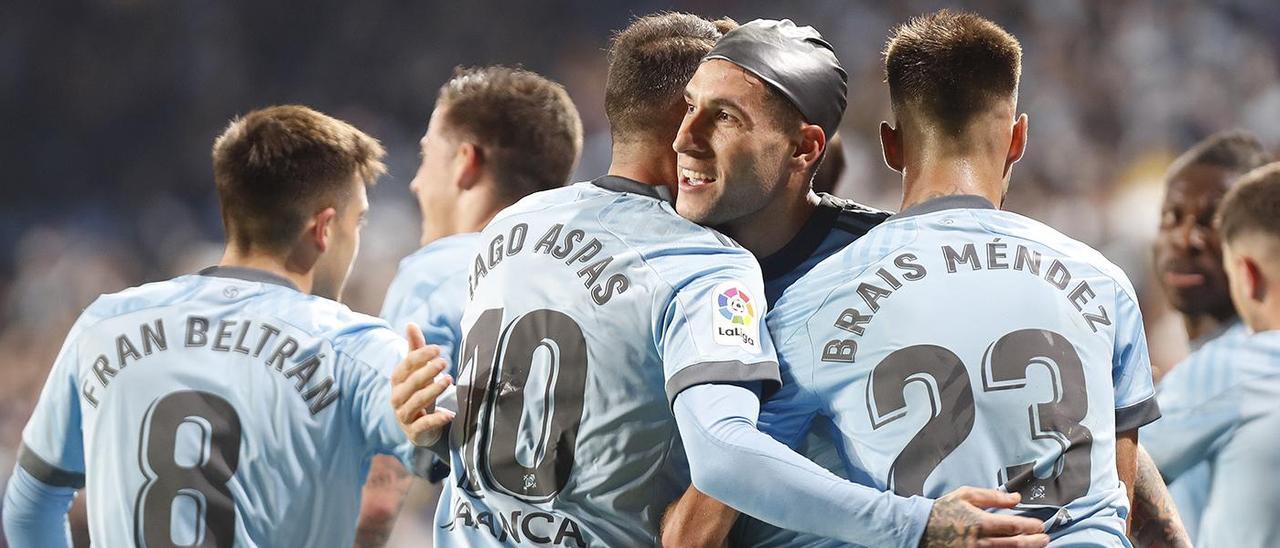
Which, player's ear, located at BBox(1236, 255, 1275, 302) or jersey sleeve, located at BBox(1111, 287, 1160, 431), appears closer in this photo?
jersey sleeve, located at BBox(1111, 287, 1160, 431)

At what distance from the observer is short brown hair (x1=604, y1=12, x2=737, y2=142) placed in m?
3.11

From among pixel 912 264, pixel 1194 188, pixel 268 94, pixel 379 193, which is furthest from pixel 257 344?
pixel 268 94

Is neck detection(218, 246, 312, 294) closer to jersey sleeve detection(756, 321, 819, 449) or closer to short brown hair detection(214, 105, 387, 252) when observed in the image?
short brown hair detection(214, 105, 387, 252)

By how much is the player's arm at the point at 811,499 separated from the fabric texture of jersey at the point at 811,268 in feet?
1.07

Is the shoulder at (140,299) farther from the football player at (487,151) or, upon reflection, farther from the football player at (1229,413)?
the football player at (1229,413)

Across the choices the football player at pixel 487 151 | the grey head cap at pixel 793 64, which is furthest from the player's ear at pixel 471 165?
the grey head cap at pixel 793 64

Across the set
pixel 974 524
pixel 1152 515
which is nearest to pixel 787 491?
pixel 974 524

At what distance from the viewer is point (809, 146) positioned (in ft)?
10.1

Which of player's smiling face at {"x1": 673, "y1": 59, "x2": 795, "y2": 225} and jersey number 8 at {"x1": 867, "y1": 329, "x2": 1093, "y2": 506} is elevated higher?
player's smiling face at {"x1": 673, "y1": 59, "x2": 795, "y2": 225}

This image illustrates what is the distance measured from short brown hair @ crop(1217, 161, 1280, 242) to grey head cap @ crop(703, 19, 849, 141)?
2.30 meters

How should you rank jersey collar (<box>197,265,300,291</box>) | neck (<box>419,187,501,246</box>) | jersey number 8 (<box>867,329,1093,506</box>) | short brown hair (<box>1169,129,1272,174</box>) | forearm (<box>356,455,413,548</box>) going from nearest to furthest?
jersey number 8 (<box>867,329,1093,506</box>), jersey collar (<box>197,265,300,291</box>), forearm (<box>356,455,413,548</box>), neck (<box>419,187,501,246</box>), short brown hair (<box>1169,129,1272,174</box>)

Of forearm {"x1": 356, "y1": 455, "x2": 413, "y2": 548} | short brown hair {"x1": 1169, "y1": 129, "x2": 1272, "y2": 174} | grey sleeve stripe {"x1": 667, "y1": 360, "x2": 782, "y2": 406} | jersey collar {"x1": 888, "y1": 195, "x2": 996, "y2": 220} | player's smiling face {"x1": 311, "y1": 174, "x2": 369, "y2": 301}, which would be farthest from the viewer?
short brown hair {"x1": 1169, "y1": 129, "x2": 1272, "y2": 174}

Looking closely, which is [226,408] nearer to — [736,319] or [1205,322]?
[736,319]

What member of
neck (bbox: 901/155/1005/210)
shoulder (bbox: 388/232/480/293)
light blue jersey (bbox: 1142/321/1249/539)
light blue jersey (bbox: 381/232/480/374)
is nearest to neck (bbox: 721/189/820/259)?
neck (bbox: 901/155/1005/210)
